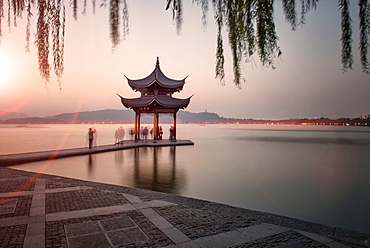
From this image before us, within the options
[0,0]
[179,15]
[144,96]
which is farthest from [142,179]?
[144,96]

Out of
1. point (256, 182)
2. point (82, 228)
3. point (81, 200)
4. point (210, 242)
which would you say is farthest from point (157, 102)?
point (210, 242)

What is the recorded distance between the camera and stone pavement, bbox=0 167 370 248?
3582 millimetres

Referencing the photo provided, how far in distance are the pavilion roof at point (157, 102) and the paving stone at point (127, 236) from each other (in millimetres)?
17416

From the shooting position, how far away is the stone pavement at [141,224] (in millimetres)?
3582

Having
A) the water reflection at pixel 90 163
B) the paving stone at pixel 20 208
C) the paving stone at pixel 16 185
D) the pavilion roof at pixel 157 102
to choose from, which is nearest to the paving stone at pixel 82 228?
the paving stone at pixel 20 208

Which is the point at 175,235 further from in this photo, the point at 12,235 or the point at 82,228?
the point at 12,235

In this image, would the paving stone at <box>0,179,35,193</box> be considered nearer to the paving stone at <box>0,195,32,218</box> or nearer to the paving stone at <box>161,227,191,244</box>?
the paving stone at <box>0,195,32,218</box>

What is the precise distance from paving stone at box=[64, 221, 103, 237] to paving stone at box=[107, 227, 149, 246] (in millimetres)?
303

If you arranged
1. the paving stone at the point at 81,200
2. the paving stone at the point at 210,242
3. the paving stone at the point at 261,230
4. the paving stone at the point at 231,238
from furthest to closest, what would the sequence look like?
1. the paving stone at the point at 81,200
2. the paving stone at the point at 261,230
3. the paving stone at the point at 231,238
4. the paving stone at the point at 210,242

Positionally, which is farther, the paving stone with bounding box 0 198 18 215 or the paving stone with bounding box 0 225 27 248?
the paving stone with bounding box 0 198 18 215

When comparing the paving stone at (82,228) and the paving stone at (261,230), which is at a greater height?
the paving stone at (82,228)

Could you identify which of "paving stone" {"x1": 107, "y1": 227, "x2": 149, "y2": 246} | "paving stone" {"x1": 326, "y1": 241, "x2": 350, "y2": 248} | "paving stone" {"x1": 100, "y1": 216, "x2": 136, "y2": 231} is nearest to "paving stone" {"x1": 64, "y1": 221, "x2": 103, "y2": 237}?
"paving stone" {"x1": 100, "y1": 216, "x2": 136, "y2": 231}

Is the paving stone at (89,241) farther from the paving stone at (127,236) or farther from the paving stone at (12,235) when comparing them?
the paving stone at (12,235)

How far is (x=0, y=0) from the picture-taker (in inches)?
91.2
